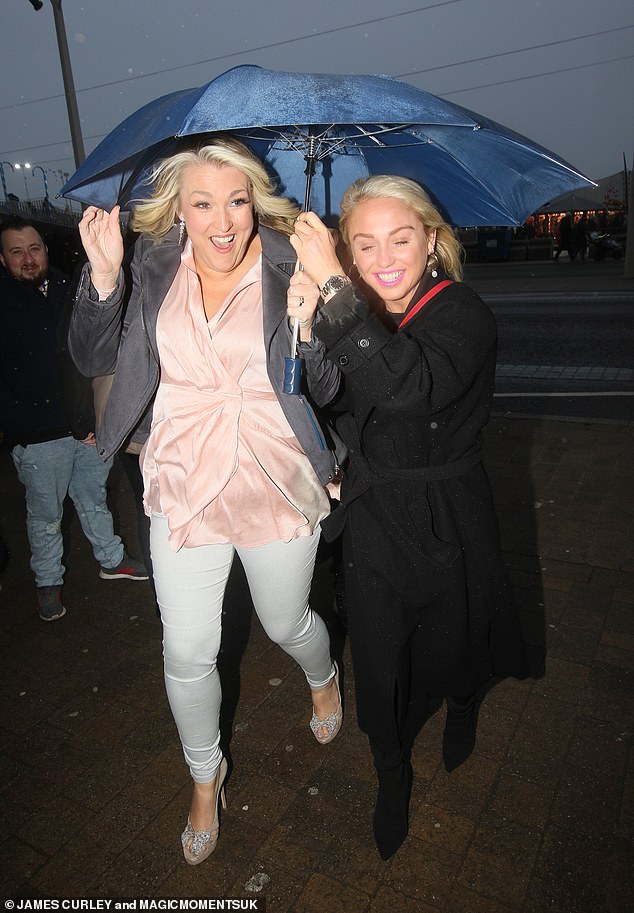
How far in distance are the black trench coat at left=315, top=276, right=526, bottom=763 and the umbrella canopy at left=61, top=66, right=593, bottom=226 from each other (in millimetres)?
496

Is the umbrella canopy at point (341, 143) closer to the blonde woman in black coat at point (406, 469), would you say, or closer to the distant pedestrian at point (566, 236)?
the blonde woman in black coat at point (406, 469)

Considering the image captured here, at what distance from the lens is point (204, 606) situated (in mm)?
2287

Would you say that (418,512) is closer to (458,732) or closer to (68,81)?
(458,732)

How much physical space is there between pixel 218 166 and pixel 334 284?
1.92 feet

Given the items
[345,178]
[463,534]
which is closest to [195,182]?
[345,178]

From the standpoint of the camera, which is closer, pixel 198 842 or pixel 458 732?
pixel 198 842

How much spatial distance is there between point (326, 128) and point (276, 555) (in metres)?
1.51

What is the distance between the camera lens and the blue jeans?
150 inches

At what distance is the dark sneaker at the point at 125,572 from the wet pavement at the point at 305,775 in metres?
0.09

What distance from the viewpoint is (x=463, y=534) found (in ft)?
7.59

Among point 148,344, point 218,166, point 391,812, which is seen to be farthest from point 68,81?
point 391,812

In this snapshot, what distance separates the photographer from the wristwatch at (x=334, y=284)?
2027 millimetres

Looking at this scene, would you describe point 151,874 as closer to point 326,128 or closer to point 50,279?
point 326,128

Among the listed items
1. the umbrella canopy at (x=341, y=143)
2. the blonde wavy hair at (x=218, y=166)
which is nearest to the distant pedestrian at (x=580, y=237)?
the umbrella canopy at (x=341, y=143)
